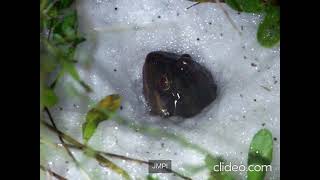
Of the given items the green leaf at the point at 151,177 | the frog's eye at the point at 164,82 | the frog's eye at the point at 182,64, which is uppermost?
the frog's eye at the point at 182,64

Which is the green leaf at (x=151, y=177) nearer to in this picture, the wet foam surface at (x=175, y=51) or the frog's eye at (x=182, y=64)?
the wet foam surface at (x=175, y=51)

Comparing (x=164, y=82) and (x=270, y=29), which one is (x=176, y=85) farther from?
(x=270, y=29)

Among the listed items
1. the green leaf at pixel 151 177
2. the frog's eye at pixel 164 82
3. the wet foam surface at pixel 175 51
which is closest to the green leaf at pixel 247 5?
the wet foam surface at pixel 175 51

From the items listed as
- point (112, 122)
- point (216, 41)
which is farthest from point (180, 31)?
point (112, 122)

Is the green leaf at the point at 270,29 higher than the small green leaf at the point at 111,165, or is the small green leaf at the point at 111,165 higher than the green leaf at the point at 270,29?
the green leaf at the point at 270,29

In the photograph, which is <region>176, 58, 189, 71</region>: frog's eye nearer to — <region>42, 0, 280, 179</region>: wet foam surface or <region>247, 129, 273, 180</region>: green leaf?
<region>42, 0, 280, 179</region>: wet foam surface

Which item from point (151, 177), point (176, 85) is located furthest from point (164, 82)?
point (151, 177)
